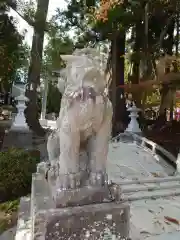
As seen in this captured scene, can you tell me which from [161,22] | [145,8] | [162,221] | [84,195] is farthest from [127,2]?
[84,195]

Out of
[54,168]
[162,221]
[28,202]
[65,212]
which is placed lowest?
[162,221]

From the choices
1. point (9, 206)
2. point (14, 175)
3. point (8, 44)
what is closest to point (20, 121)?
point (8, 44)

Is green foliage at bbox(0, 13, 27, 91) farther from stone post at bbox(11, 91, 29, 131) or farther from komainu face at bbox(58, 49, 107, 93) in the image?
komainu face at bbox(58, 49, 107, 93)

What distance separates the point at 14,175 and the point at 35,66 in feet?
14.4

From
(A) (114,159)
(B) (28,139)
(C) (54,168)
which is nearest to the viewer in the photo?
(C) (54,168)

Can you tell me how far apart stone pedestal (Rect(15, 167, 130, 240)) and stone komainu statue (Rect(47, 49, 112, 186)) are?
4.8 inches

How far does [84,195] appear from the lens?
1359mm

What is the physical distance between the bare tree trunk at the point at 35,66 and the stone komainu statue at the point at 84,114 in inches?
237

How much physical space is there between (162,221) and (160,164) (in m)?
2.07

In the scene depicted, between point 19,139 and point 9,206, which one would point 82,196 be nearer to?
point 9,206

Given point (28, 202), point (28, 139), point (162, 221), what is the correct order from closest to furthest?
point (28, 202) → point (162, 221) → point (28, 139)

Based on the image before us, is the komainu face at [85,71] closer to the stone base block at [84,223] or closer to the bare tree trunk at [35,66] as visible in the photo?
the stone base block at [84,223]

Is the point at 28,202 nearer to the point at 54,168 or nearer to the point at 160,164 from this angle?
the point at 54,168

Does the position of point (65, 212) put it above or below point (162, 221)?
above
